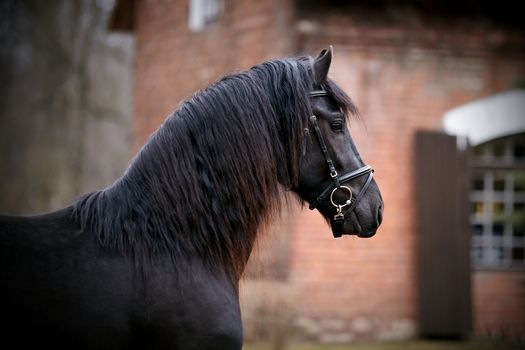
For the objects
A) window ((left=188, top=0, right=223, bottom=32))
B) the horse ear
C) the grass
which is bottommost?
the grass

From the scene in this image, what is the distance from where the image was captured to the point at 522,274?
11062mm

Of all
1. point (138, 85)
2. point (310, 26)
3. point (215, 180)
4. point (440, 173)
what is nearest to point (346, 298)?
point (440, 173)

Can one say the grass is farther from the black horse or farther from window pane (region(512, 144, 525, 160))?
the black horse

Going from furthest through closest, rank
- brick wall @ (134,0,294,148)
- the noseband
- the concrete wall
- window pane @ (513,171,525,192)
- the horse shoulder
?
the concrete wall → brick wall @ (134,0,294,148) → window pane @ (513,171,525,192) → the noseband → the horse shoulder

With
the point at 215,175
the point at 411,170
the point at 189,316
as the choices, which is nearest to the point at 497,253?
the point at 411,170

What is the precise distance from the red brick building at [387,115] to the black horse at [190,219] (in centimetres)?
658

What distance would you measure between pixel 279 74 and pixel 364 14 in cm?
768

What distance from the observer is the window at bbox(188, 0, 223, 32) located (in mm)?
12602

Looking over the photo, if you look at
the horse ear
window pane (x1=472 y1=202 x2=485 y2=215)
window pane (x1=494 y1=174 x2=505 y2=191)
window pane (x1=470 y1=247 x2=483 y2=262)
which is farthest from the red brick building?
the horse ear

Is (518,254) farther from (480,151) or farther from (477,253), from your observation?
(480,151)

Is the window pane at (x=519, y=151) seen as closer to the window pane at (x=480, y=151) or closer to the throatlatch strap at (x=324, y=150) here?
the window pane at (x=480, y=151)

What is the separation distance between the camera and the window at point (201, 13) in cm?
1260

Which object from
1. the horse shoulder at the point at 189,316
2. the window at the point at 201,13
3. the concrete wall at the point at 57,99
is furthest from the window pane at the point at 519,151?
the concrete wall at the point at 57,99

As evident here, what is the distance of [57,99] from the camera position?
21.4 metres
